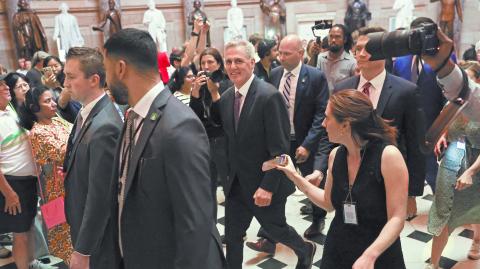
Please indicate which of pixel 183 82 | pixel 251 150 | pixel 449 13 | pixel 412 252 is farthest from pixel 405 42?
pixel 449 13

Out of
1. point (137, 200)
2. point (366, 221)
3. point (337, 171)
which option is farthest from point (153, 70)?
point (366, 221)

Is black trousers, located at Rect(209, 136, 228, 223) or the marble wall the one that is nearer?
black trousers, located at Rect(209, 136, 228, 223)

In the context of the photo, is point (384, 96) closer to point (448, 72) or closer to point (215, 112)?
point (448, 72)

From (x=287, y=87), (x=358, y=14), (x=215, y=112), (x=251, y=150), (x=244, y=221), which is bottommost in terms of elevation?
(x=244, y=221)

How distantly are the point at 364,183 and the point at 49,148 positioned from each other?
2.25m

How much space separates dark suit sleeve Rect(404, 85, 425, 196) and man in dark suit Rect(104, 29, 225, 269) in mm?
1644

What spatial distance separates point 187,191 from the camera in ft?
5.24

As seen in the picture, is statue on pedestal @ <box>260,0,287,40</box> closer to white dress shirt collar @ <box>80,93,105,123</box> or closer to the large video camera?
white dress shirt collar @ <box>80,93,105,123</box>

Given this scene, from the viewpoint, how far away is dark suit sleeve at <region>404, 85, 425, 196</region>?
2.85 meters

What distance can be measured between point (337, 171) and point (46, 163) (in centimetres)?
215

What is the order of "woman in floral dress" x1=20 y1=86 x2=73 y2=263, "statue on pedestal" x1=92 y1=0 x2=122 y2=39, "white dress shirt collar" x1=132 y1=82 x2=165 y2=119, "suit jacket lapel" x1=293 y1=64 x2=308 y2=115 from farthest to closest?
"statue on pedestal" x1=92 y1=0 x2=122 y2=39 → "suit jacket lapel" x1=293 y1=64 x2=308 y2=115 → "woman in floral dress" x1=20 y1=86 x2=73 y2=263 → "white dress shirt collar" x1=132 y1=82 x2=165 y2=119

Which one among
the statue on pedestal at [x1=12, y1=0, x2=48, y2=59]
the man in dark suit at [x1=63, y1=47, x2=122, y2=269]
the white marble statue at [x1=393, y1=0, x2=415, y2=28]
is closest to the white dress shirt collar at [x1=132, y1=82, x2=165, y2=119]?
the man in dark suit at [x1=63, y1=47, x2=122, y2=269]

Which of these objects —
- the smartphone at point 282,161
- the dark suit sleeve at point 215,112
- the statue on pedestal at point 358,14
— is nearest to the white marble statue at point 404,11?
the statue on pedestal at point 358,14

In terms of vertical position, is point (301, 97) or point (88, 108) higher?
point (88, 108)
